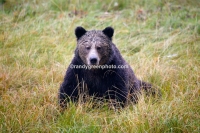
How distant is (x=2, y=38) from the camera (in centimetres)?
784

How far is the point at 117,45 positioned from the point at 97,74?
3.06 m

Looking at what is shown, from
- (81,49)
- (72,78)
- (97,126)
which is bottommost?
(97,126)

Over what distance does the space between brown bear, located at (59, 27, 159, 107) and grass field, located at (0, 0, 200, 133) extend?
0.29 meters

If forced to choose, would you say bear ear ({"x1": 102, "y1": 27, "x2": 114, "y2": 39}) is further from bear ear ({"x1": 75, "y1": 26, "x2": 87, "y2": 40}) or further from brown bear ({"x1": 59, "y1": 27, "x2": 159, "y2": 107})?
bear ear ({"x1": 75, "y1": 26, "x2": 87, "y2": 40})

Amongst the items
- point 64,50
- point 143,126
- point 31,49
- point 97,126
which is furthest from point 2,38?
point 143,126

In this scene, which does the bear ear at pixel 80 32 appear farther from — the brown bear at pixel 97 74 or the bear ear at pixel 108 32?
the bear ear at pixel 108 32

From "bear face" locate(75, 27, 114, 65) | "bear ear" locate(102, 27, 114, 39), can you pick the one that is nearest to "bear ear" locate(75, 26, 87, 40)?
"bear face" locate(75, 27, 114, 65)

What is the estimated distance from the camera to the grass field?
4141 millimetres

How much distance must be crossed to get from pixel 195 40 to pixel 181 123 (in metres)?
4.49

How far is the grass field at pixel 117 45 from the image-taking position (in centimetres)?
414

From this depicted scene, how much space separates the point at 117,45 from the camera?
805cm

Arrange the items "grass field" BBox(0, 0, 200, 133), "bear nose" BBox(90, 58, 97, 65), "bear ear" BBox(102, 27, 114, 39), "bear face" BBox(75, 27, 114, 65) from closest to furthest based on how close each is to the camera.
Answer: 1. "grass field" BBox(0, 0, 200, 133)
2. "bear nose" BBox(90, 58, 97, 65)
3. "bear face" BBox(75, 27, 114, 65)
4. "bear ear" BBox(102, 27, 114, 39)

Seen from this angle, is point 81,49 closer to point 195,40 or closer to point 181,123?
point 181,123

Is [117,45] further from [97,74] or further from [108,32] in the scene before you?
[97,74]
